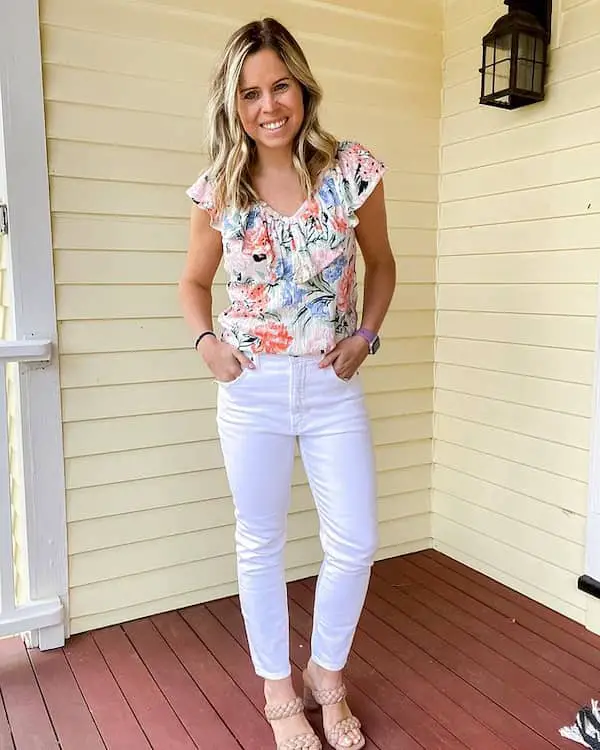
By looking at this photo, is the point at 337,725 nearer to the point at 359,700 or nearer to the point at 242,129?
the point at 359,700

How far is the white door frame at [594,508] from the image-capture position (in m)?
2.13

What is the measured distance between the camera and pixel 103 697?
1.90 metres

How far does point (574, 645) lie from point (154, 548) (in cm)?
135

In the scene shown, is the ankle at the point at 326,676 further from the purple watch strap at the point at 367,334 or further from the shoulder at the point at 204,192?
the shoulder at the point at 204,192

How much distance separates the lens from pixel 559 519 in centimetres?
231

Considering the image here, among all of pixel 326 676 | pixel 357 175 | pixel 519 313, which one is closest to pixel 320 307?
pixel 357 175

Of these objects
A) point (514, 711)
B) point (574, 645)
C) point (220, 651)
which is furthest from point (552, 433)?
point (220, 651)

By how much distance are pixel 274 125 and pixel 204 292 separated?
435 mm

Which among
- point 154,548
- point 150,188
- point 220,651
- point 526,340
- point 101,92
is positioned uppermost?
point 101,92

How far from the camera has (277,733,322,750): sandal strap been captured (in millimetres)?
1620

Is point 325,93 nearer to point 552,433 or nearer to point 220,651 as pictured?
point 552,433

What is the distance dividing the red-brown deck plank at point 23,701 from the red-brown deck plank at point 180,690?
12.0 inches

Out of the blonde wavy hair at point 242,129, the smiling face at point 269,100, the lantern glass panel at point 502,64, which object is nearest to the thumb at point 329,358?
the blonde wavy hair at point 242,129

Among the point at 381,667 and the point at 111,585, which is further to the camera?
the point at 111,585
